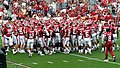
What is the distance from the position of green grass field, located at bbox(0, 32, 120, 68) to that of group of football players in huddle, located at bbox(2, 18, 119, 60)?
1.38 ft

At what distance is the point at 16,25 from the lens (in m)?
15.2

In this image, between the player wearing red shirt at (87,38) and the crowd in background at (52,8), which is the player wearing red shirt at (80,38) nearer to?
the player wearing red shirt at (87,38)

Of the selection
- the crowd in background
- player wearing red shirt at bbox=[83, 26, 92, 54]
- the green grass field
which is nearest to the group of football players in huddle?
player wearing red shirt at bbox=[83, 26, 92, 54]

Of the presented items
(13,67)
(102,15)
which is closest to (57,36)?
(102,15)

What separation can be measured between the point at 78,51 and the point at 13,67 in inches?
299

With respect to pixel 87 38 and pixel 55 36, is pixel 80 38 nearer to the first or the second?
pixel 87 38

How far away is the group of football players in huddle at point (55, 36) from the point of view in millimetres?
13969

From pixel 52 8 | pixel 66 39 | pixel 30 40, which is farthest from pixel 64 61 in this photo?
pixel 52 8

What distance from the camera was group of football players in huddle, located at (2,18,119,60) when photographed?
45.8 feet

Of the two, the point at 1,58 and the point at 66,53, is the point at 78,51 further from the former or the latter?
the point at 1,58

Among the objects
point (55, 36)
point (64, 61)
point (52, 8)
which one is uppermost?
point (52, 8)

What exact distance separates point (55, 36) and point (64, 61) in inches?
85.8

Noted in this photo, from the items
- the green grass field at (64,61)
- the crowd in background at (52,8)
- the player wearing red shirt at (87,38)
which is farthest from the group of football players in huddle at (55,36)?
the crowd in background at (52,8)

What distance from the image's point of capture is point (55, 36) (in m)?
14.4
